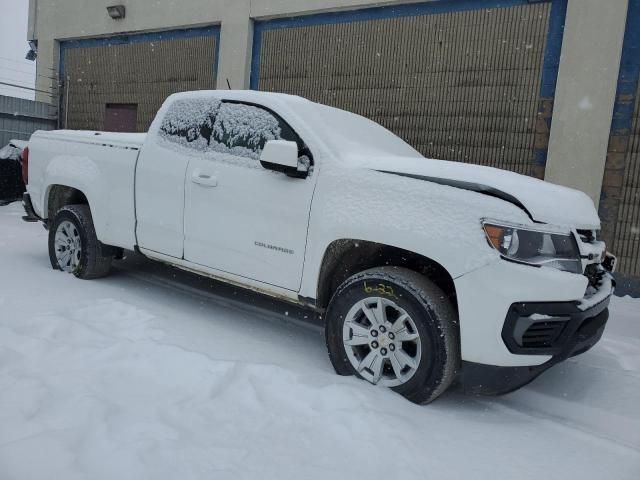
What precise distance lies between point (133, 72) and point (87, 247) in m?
9.18

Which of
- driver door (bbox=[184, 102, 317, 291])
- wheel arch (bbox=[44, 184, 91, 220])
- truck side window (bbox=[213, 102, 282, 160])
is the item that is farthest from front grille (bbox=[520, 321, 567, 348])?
wheel arch (bbox=[44, 184, 91, 220])

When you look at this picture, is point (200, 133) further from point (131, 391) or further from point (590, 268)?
point (590, 268)

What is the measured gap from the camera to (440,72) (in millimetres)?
8227

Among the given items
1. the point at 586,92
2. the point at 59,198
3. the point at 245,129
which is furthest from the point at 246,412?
the point at 586,92

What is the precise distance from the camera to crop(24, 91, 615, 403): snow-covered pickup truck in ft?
8.48

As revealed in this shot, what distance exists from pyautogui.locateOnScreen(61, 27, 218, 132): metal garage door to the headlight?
963cm

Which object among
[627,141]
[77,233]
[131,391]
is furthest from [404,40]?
[131,391]

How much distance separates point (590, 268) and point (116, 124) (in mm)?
12545

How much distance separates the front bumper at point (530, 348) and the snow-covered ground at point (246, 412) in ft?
0.81

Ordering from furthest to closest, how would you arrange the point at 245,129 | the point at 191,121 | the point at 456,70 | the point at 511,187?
the point at 456,70, the point at 191,121, the point at 245,129, the point at 511,187

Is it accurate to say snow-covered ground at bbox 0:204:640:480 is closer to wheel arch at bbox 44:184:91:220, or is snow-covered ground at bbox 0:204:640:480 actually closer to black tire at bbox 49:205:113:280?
black tire at bbox 49:205:113:280

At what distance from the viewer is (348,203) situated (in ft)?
10.0

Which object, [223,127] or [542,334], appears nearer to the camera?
[542,334]

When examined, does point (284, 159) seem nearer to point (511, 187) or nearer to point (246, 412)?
point (511, 187)
